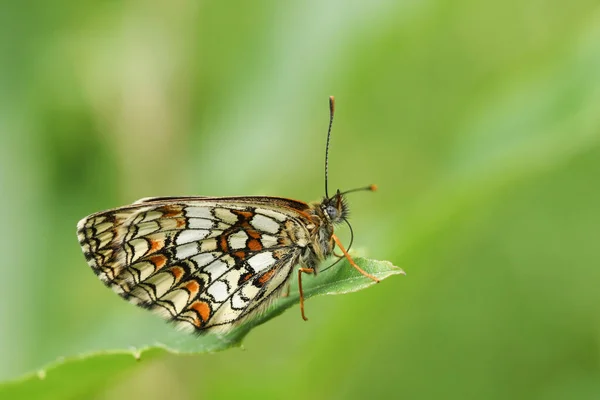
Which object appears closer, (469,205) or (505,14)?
(469,205)

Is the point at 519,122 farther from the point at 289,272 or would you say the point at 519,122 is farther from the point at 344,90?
the point at 289,272

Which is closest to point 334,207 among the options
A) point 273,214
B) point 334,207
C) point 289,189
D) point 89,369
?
point 334,207

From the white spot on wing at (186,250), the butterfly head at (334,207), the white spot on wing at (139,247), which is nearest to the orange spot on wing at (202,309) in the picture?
the white spot on wing at (186,250)

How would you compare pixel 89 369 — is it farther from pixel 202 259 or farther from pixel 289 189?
pixel 289 189

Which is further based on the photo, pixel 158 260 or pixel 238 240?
pixel 238 240

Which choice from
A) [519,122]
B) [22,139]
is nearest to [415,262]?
[519,122]

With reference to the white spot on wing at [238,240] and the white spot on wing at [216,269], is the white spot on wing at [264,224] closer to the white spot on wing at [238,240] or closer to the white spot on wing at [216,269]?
the white spot on wing at [238,240]
